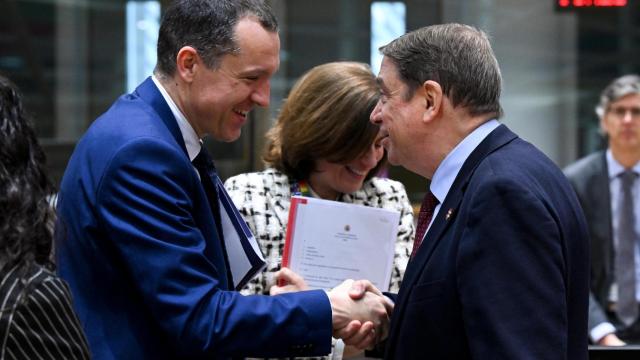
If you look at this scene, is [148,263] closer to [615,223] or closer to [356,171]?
[356,171]

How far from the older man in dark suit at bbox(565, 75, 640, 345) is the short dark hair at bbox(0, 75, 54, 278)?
331 centimetres

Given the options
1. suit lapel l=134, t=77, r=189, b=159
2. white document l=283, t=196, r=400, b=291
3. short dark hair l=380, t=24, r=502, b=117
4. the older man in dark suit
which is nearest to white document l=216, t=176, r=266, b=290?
suit lapel l=134, t=77, r=189, b=159

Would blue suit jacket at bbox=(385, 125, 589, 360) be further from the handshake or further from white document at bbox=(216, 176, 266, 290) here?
white document at bbox=(216, 176, 266, 290)

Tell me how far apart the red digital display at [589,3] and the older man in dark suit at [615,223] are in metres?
0.79

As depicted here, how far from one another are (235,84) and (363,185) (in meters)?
0.83

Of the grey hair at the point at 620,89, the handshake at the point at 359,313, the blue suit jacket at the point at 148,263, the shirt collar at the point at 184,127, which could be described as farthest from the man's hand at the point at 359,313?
the grey hair at the point at 620,89

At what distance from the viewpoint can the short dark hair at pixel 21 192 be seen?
140 centimetres

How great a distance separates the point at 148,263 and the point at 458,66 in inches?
30.6

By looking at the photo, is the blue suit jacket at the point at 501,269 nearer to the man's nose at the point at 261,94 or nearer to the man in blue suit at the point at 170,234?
the man in blue suit at the point at 170,234

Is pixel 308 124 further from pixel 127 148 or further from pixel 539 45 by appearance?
pixel 539 45

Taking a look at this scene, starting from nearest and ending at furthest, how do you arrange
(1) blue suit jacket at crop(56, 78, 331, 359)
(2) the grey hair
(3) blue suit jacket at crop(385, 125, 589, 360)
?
(3) blue suit jacket at crop(385, 125, 589, 360), (1) blue suit jacket at crop(56, 78, 331, 359), (2) the grey hair

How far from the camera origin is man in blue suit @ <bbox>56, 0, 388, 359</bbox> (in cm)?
189

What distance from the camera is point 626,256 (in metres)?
4.38

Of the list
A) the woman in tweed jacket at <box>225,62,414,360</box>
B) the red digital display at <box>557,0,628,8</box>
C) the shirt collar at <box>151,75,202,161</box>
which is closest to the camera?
the shirt collar at <box>151,75,202,161</box>
